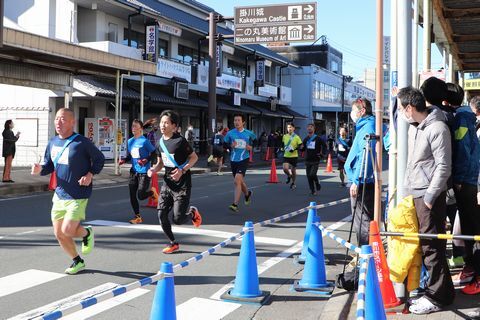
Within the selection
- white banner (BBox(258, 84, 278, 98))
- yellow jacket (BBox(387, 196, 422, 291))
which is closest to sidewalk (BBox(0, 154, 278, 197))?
yellow jacket (BBox(387, 196, 422, 291))

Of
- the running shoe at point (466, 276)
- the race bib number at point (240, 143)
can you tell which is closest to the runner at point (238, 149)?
the race bib number at point (240, 143)

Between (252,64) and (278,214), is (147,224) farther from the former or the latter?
(252,64)

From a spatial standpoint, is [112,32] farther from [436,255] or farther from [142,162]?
[436,255]

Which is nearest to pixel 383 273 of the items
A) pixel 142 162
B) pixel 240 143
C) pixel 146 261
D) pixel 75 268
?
pixel 146 261

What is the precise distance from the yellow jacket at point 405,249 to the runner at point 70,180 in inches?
136

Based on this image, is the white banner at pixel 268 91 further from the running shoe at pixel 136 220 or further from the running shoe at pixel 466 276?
the running shoe at pixel 466 276

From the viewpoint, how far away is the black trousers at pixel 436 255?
14.9ft

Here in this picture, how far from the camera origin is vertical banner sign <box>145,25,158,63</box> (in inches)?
1021

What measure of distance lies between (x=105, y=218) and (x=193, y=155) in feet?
11.7

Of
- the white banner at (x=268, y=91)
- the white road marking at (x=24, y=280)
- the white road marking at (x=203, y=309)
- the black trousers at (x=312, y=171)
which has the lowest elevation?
the white road marking at (x=203, y=309)

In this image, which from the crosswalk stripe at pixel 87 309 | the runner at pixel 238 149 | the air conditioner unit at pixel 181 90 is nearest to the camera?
the crosswalk stripe at pixel 87 309

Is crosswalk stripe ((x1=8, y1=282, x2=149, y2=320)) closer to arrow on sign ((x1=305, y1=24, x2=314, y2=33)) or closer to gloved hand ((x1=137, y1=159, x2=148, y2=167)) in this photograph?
gloved hand ((x1=137, y1=159, x2=148, y2=167))

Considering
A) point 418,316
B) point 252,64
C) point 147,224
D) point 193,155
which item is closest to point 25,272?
point 193,155

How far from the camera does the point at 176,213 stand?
7.13m
